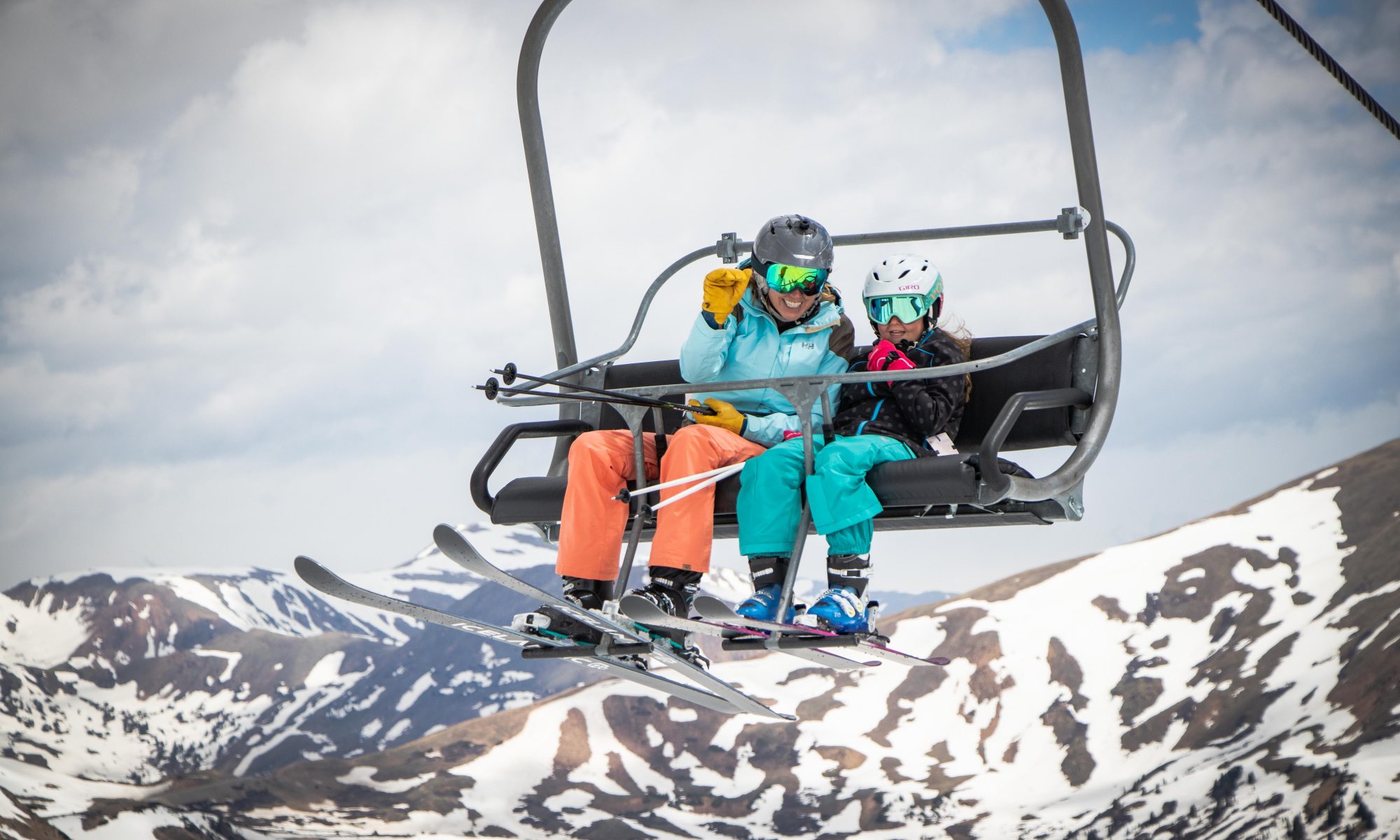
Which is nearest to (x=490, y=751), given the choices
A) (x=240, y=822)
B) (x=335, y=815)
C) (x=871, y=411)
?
(x=335, y=815)

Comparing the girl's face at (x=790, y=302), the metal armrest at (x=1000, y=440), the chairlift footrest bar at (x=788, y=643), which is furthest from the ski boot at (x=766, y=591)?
the girl's face at (x=790, y=302)

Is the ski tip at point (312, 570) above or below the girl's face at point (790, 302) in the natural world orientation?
below

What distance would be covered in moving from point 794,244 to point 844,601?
96cm

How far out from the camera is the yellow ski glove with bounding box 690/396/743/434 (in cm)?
370

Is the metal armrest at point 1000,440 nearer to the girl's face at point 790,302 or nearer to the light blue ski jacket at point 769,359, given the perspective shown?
the light blue ski jacket at point 769,359

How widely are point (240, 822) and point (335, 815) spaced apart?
1.04 m

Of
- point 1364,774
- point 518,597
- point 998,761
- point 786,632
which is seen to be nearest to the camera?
point 786,632

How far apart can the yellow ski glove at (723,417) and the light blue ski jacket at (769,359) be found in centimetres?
3

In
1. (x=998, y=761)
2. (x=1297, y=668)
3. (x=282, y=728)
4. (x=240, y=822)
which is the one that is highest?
(x=1297, y=668)

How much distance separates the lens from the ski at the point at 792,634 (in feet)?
10.4

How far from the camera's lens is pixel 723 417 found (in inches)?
146

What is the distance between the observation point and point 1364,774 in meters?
12.9

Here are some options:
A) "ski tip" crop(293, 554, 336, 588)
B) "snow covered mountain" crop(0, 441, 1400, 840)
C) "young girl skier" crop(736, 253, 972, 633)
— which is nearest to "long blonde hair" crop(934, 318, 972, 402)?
"young girl skier" crop(736, 253, 972, 633)

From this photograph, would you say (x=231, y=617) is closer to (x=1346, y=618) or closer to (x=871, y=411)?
(x=1346, y=618)
